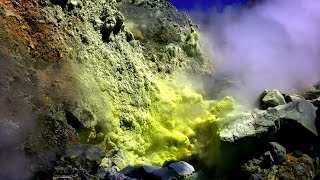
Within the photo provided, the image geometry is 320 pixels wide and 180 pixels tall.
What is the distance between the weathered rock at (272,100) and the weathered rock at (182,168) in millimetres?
3088

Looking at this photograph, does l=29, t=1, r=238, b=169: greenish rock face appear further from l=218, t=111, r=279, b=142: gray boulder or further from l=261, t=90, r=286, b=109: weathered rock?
l=261, t=90, r=286, b=109: weathered rock

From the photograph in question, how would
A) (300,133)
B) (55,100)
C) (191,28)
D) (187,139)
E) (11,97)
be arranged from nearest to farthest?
(11,97)
(55,100)
(300,133)
(187,139)
(191,28)

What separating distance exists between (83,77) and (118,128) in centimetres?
154

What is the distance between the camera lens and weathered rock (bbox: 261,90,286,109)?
11102mm

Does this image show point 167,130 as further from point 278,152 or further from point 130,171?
point 278,152

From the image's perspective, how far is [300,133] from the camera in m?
9.80

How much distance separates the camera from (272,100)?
36.4ft

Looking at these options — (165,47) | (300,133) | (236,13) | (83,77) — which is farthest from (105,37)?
(236,13)

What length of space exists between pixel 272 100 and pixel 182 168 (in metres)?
3.51

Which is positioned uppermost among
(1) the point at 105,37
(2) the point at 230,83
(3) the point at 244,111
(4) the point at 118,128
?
(2) the point at 230,83

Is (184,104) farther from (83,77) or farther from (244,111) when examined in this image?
(83,77)

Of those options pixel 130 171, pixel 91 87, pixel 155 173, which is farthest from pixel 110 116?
pixel 155 173

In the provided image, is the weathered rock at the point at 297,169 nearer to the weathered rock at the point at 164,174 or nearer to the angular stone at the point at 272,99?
the angular stone at the point at 272,99

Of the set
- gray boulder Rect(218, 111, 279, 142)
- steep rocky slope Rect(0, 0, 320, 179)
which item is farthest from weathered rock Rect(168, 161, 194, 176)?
gray boulder Rect(218, 111, 279, 142)
